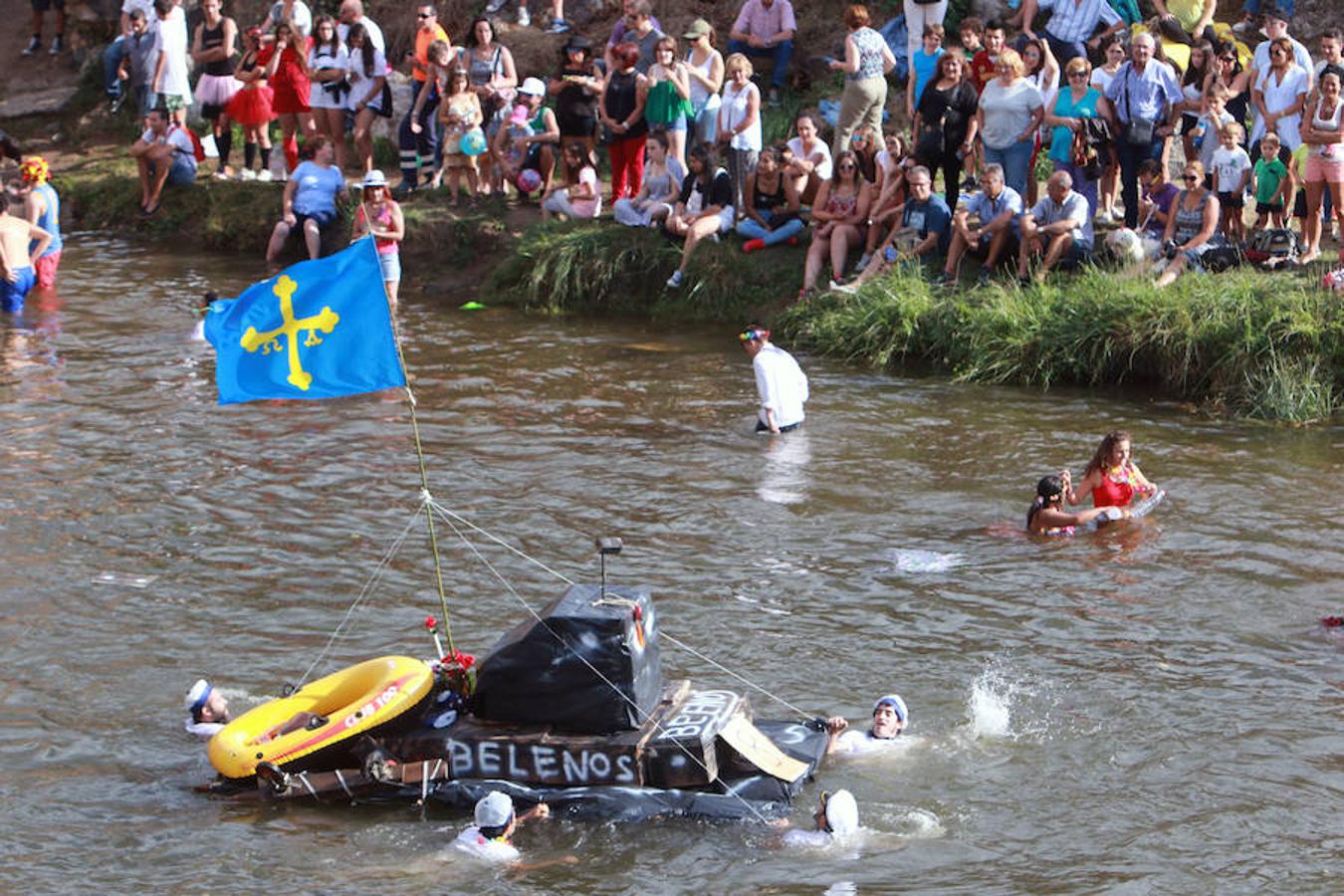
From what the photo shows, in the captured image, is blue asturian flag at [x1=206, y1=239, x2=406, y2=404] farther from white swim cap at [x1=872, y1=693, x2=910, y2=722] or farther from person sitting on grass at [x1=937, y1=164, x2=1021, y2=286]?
person sitting on grass at [x1=937, y1=164, x2=1021, y2=286]

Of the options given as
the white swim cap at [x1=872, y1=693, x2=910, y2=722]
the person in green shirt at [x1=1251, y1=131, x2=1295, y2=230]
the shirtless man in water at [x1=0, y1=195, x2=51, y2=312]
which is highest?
the person in green shirt at [x1=1251, y1=131, x2=1295, y2=230]

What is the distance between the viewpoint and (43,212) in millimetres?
21688

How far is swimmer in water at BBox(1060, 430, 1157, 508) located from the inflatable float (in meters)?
4.65

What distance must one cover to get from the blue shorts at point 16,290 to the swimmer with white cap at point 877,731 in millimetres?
14077

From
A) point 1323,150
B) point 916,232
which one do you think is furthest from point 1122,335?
point 916,232

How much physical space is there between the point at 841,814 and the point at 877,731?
3.88ft

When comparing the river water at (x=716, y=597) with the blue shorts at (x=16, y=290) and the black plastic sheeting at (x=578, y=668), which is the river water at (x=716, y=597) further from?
the blue shorts at (x=16, y=290)

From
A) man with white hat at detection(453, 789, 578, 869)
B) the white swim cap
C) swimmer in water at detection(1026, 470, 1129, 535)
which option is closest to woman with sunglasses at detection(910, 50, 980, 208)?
swimmer in water at detection(1026, 470, 1129, 535)

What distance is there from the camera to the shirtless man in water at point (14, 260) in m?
20.8

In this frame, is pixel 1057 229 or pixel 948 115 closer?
pixel 1057 229

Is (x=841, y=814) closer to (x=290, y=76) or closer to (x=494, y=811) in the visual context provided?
(x=494, y=811)

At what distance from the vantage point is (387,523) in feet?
45.9

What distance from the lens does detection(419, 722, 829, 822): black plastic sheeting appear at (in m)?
9.40

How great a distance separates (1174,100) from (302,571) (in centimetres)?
1020
